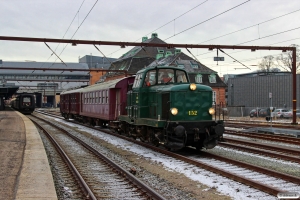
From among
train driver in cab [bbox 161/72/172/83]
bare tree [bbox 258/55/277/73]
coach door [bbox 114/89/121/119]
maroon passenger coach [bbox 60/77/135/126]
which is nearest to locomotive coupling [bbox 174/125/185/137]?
train driver in cab [bbox 161/72/172/83]

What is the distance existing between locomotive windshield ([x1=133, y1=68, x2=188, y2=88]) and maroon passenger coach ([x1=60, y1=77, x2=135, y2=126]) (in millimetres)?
4557

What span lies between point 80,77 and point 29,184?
11287cm

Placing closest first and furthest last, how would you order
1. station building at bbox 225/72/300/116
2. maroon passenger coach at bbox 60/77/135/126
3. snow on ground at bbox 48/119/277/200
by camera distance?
snow on ground at bbox 48/119/277/200
maroon passenger coach at bbox 60/77/135/126
station building at bbox 225/72/300/116

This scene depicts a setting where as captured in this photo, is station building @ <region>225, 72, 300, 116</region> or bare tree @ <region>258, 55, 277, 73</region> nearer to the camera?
station building @ <region>225, 72, 300, 116</region>

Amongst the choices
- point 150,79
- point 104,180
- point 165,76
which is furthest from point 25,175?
point 165,76

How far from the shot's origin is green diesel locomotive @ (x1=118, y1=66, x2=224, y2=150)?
12.0 meters

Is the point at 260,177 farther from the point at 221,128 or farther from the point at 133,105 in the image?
the point at 133,105

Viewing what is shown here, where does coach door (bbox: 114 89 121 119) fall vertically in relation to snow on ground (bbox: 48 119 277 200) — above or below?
above

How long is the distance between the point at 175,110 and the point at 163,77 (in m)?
2.05

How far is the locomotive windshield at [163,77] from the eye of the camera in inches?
541

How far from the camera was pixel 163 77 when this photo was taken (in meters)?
13.8

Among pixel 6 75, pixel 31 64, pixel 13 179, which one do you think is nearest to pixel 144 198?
pixel 13 179

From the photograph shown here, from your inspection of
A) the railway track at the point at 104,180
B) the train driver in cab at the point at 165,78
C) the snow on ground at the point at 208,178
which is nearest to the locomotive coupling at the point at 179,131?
the snow on ground at the point at 208,178

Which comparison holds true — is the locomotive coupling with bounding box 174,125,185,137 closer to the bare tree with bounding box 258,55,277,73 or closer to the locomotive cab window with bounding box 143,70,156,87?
the locomotive cab window with bounding box 143,70,156,87
